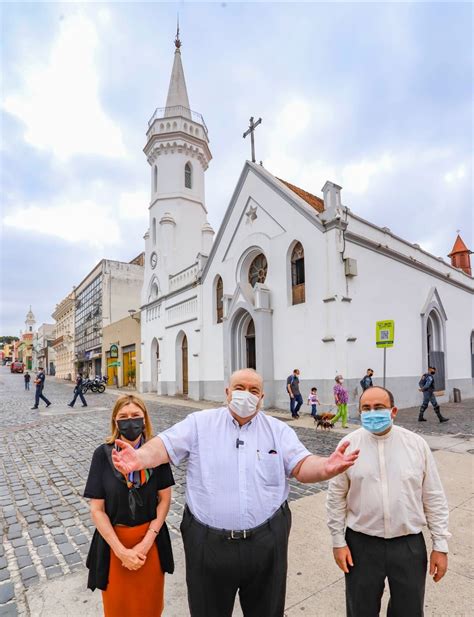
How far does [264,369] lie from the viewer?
15.4m

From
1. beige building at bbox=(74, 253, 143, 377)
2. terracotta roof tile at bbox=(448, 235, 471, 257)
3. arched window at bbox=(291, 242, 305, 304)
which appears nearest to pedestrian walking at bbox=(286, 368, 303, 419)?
arched window at bbox=(291, 242, 305, 304)

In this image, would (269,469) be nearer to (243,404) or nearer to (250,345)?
(243,404)

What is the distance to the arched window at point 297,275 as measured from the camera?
15016mm

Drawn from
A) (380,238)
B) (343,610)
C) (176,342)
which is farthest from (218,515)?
(176,342)

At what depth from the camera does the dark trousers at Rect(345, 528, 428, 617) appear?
215 cm

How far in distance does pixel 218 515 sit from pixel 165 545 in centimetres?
61

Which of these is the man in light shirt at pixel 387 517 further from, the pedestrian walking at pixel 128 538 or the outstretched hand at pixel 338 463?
the pedestrian walking at pixel 128 538

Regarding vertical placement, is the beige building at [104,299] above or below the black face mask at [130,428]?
above

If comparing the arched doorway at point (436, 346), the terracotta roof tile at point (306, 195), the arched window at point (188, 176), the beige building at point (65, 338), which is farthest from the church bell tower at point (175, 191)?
the beige building at point (65, 338)

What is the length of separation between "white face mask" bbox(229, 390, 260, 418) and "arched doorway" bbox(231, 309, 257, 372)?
1512cm

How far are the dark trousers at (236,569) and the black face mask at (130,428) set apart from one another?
648 mm

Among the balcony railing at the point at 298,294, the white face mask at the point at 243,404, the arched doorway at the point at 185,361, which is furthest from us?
the arched doorway at the point at 185,361

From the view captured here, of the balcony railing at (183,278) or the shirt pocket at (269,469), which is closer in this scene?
the shirt pocket at (269,469)

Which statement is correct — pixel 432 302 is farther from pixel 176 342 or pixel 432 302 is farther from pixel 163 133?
pixel 163 133
